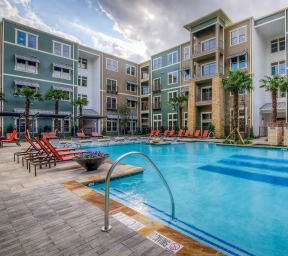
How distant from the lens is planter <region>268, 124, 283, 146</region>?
534 inches

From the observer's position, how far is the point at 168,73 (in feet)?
91.4

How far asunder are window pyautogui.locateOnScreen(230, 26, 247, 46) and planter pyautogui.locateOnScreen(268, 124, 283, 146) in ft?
39.9

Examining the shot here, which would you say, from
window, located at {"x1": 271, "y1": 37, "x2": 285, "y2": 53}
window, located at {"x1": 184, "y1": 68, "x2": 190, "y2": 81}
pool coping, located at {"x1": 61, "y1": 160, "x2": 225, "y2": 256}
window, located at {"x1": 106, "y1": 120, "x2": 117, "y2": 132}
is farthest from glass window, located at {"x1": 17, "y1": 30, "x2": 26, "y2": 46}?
window, located at {"x1": 271, "y1": 37, "x2": 285, "y2": 53}

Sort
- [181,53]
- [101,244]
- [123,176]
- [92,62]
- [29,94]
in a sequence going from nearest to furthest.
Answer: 1. [101,244]
2. [123,176]
3. [29,94]
4. [181,53]
5. [92,62]

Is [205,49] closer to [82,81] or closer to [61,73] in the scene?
[82,81]

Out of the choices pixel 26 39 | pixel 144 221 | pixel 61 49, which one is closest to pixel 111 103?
pixel 61 49

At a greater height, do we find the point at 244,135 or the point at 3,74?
the point at 3,74

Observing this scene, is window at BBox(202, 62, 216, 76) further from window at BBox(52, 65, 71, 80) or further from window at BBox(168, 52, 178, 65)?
window at BBox(52, 65, 71, 80)

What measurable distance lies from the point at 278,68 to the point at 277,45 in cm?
281

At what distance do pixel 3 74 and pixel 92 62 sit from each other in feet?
39.9

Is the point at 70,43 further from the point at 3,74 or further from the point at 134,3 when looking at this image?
the point at 134,3

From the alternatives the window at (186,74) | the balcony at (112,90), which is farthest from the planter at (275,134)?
the balcony at (112,90)

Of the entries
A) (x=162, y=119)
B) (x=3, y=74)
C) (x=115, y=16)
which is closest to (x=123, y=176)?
(x=115, y=16)

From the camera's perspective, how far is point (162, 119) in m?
28.5
